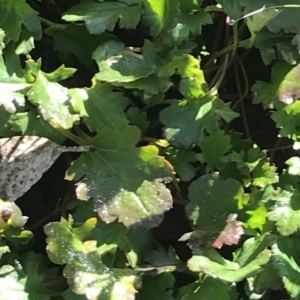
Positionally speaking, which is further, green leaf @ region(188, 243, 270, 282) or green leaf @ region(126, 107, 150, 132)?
green leaf @ region(126, 107, 150, 132)

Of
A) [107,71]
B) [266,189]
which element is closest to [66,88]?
[107,71]

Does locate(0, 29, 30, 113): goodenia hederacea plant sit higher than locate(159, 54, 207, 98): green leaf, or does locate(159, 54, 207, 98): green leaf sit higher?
locate(0, 29, 30, 113): goodenia hederacea plant

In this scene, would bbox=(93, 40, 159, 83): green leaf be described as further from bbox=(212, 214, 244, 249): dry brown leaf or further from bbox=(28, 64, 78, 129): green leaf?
bbox=(212, 214, 244, 249): dry brown leaf

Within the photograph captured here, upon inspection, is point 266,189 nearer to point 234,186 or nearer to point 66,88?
point 234,186

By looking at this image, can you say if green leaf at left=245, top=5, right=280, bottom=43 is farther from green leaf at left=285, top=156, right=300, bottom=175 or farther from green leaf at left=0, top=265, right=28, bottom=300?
green leaf at left=0, top=265, right=28, bottom=300

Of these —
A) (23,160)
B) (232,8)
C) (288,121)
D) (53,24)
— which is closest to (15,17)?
(53,24)

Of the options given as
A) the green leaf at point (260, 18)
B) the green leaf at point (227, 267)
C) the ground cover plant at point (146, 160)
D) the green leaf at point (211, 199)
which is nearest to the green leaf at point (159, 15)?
the ground cover plant at point (146, 160)

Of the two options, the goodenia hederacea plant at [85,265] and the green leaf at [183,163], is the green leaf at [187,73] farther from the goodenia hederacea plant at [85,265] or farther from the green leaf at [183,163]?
the goodenia hederacea plant at [85,265]

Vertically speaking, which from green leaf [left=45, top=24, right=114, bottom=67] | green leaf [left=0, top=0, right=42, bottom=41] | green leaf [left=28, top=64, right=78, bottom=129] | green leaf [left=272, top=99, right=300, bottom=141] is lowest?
green leaf [left=272, top=99, right=300, bottom=141]

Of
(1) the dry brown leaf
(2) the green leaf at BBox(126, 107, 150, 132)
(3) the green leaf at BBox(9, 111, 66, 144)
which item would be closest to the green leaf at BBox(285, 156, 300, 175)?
(1) the dry brown leaf

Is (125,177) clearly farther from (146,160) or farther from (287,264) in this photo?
(287,264)
